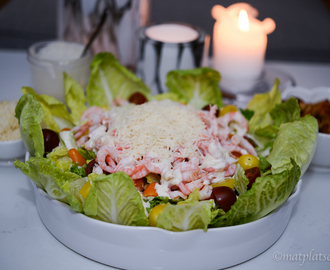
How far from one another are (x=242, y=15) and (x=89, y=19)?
1283 millimetres

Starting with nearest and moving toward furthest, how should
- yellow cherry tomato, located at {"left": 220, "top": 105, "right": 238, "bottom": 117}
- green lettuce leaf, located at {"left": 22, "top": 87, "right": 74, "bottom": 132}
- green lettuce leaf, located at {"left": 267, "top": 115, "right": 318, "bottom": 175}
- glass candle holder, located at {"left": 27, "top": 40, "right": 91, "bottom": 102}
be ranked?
green lettuce leaf, located at {"left": 267, "top": 115, "right": 318, "bottom": 175} < green lettuce leaf, located at {"left": 22, "top": 87, "right": 74, "bottom": 132} < yellow cherry tomato, located at {"left": 220, "top": 105, "right": 238, "bottom": 117} < glass candle holder, located at {"left": 27, "top": 40, "right": 91, "bottom": 102}

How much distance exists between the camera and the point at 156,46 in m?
2.86

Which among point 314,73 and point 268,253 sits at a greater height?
point 314,73

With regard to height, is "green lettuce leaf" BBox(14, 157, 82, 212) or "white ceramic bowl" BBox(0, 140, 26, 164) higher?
"green lettuce leaf" BBox(14, 157, 82, 212)

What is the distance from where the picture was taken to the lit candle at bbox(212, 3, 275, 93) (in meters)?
2.93

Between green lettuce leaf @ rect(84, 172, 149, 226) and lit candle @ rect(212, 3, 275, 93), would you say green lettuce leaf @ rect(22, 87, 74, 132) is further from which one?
lit candle @ rect(212, 3, 275, 93)

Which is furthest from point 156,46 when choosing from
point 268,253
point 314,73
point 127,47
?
point 314,73

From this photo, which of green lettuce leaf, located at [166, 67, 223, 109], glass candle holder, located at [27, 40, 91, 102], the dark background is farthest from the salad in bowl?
the dark background

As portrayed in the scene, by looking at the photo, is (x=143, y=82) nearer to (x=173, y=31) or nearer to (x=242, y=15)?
(x=173, y=31)

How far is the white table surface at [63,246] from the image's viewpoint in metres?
1.75

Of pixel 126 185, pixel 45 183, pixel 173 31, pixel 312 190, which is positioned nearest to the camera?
pixel 126 185

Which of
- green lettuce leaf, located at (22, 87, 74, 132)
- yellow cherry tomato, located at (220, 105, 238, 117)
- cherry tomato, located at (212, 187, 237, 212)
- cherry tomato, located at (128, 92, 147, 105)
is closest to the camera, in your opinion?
cherry tomato, located at (212, 187, 237, 212)

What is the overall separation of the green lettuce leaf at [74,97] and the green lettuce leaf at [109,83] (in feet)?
0.26

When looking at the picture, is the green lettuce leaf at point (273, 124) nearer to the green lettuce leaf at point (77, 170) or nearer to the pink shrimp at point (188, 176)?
the pink shrimp at point (188, 176)
